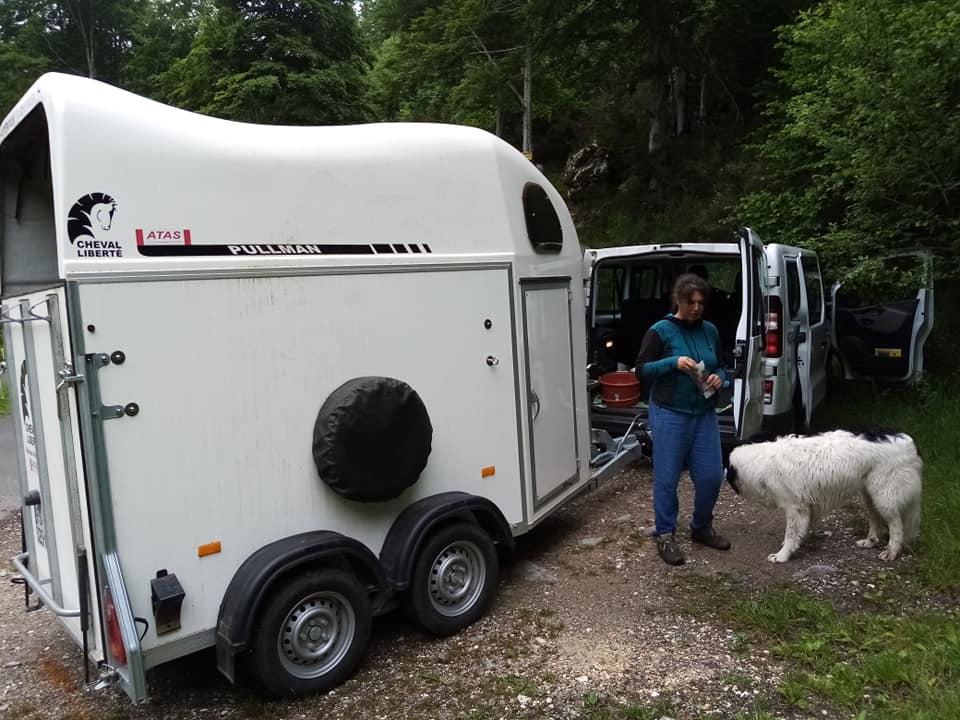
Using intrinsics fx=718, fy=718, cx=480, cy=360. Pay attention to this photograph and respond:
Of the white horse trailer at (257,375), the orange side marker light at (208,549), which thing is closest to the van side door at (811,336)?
the white horse trailer at (257,375)

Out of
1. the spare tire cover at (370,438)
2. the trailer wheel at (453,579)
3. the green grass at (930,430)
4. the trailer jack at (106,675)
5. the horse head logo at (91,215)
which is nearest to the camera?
the horse head logo at (91,215)

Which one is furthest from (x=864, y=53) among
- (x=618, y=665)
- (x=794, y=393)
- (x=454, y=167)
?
(x=618, y=665)

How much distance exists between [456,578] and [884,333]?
6895 millimetres

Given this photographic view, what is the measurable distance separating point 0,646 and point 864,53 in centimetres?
858

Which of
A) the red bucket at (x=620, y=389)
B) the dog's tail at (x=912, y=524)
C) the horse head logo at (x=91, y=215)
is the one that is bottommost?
the dog's tail at (x=912, y=524)

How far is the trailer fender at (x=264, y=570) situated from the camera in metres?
3.22

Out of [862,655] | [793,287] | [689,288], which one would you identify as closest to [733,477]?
[689,288]

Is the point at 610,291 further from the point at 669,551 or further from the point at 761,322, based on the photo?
the point at 669,551

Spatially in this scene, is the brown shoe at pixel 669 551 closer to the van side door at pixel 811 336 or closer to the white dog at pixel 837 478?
the white dog at pixel 837 478

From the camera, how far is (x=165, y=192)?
10.4 ft

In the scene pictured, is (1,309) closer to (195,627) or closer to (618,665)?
(195,627)

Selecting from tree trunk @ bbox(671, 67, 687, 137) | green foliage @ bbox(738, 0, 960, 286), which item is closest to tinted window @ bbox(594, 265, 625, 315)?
green foliage @ bbox(738, 0, 960, 286)

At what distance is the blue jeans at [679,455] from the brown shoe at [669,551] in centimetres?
4

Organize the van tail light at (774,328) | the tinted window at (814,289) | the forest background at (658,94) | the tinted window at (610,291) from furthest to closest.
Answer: the tinted window at (610,291) < the tinted window at (814,289) < the forest background at (658,94) < the van tail light at (774,328)
